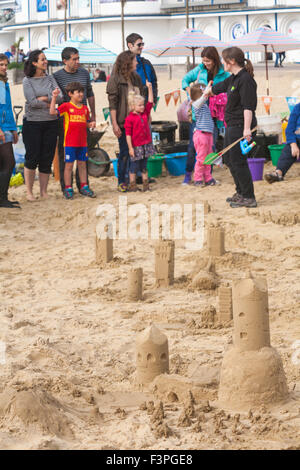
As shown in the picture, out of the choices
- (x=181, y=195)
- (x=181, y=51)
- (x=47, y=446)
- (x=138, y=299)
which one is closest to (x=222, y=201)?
(x=181, y=195)

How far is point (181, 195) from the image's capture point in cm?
866

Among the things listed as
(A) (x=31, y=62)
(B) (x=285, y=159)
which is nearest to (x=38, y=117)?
(A) (x=31, y=62)

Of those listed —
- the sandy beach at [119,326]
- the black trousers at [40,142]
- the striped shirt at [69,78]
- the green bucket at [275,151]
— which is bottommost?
the sandy beach at [119,326]

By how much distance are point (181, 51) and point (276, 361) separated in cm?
1460

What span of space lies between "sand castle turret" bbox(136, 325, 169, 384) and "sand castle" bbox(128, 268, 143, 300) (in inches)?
61.7

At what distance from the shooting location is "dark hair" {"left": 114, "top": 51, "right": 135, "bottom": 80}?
8.71 meters

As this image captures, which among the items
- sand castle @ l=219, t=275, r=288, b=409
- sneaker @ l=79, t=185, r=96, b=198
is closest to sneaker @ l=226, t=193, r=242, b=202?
sneaker @ l=79, t=185, r=96, b=198

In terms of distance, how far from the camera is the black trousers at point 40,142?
8.45 m

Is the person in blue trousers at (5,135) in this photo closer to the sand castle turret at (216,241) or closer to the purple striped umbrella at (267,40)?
the sand castle turret at (216,241)

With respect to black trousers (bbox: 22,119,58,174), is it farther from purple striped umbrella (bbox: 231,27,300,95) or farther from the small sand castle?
purple striped umbrella (bbox: 231,27,300,95)

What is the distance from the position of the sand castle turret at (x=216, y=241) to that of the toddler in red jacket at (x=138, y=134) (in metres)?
2.86

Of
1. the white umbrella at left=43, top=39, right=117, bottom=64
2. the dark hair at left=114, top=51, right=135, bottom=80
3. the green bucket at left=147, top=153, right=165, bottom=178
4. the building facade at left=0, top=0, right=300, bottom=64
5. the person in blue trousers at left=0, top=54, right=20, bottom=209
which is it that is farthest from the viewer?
the building facade at left=0, top=0, right=300, bottom=64

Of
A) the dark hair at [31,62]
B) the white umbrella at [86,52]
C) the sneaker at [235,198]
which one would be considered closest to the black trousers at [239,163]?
the sneaker at [235,198]

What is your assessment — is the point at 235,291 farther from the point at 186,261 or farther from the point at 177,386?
the point at 186,261
